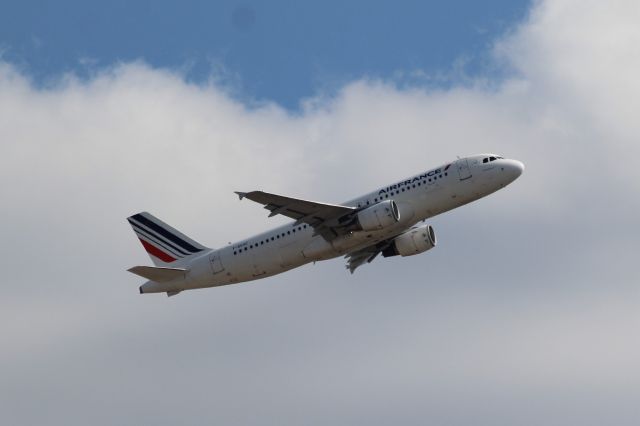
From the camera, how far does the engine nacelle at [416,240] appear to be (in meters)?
87.3

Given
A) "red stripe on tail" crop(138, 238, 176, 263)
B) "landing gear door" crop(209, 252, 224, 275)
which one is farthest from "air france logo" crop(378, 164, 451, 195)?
"red stripe on tail" crop(138, 238, 176, 263)

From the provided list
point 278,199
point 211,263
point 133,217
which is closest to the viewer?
point 278,199

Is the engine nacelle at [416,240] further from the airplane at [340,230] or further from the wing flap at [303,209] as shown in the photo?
the wing flap at [303,209]

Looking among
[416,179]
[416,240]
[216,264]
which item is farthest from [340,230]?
[216,264]

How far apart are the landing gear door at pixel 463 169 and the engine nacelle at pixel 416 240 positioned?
720cm

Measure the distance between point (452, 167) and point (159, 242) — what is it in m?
22.4

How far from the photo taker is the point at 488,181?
8119 cm

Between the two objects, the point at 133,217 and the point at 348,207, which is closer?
the point at 348,207

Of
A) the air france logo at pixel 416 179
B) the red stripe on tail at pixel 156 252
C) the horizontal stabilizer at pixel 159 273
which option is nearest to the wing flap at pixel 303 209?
the air france logo at pixel 416 179

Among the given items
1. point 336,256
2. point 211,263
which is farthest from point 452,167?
point 211,263

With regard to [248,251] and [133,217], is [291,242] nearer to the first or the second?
[248,251]

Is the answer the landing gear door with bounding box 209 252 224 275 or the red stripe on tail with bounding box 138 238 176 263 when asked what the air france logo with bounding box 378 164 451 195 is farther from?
the red stripe on tail with bounding box 138 238 176 263

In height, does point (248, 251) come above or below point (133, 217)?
below

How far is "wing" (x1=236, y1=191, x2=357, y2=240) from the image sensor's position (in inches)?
3150
